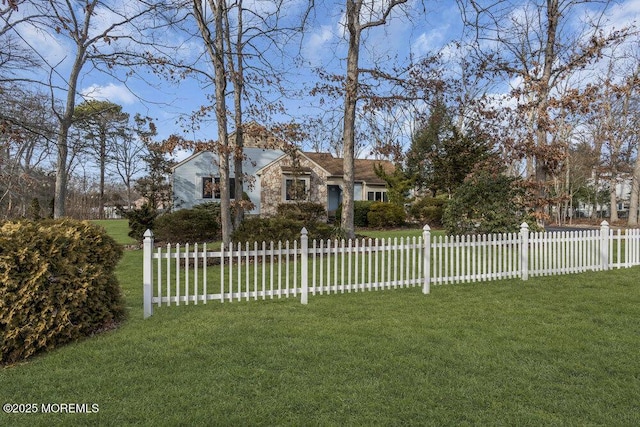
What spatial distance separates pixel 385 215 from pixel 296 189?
16.6ft

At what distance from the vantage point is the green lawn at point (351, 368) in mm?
A: 2934

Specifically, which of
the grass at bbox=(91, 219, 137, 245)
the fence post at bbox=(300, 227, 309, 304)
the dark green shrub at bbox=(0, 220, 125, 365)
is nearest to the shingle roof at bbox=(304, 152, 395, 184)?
the grass at bbox=(91, 219, 137, 245)

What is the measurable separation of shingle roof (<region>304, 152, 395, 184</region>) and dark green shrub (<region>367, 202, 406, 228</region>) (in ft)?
15.2

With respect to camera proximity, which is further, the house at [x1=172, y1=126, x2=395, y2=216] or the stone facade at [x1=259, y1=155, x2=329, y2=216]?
the stone facade at [x1=259, y1=155, x2=329, y2=216]

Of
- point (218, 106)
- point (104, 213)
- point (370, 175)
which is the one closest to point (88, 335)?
point (218, 106)

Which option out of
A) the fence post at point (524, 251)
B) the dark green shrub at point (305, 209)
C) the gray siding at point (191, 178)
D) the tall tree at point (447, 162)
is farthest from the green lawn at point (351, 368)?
the tall tree at point (447, 162)

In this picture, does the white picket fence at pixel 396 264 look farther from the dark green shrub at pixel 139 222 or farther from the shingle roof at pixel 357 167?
the shingle roof at pixel 357 167

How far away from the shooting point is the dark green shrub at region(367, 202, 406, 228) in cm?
2225

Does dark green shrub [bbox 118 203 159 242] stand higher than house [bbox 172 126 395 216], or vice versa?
house [bbox 172 126 395 216]

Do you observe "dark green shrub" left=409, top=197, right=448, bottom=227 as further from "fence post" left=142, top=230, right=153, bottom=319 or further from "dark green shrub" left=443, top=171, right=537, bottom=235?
"fence post" left=142, top=230, right=153, bottom=319

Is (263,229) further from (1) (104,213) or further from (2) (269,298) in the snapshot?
(1) (104,213)

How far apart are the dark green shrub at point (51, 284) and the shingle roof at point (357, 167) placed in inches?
849

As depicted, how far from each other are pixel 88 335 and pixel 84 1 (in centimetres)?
768

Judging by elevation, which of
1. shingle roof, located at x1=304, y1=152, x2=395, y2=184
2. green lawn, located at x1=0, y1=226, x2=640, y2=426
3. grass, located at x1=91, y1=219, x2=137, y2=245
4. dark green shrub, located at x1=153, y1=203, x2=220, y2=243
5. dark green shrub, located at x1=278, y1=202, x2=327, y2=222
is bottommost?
green lawn, located at x1=0, y1=226, x2=640, y2=426
